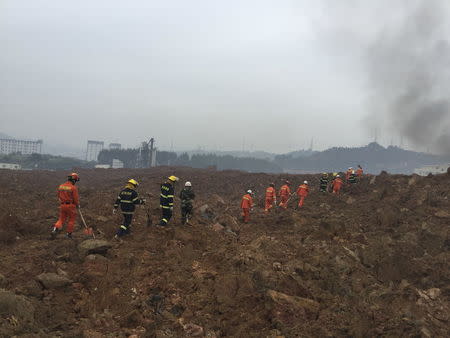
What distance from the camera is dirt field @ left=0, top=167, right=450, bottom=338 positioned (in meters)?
5.83

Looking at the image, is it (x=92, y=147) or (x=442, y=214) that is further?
(x=92, y=147)

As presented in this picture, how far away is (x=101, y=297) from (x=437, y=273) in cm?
871

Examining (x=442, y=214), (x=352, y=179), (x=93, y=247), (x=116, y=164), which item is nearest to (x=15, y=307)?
(x=93, y=247)

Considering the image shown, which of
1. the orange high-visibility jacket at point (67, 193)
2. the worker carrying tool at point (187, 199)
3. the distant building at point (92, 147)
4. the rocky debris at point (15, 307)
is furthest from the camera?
the distant building at point (92, 147)

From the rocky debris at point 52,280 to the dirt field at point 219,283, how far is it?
2 cm

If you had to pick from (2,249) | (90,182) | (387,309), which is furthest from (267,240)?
(90,182)

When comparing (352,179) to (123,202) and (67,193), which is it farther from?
(67,193)

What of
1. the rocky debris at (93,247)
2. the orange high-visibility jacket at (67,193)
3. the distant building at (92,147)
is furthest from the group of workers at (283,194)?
the distant building at (92,147)

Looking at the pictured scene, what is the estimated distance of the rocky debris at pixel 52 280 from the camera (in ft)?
20.8

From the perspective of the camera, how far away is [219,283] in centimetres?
703

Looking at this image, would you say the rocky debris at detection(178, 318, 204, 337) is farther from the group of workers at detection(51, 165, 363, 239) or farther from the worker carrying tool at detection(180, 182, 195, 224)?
the worker carrying tool at detection(180, 182, 195, 224)

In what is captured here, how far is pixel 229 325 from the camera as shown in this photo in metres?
6.04

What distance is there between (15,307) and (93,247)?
8.38 ft

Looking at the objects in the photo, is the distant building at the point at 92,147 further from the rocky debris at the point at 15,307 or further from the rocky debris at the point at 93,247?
the rocky debris at the point at 15,307
